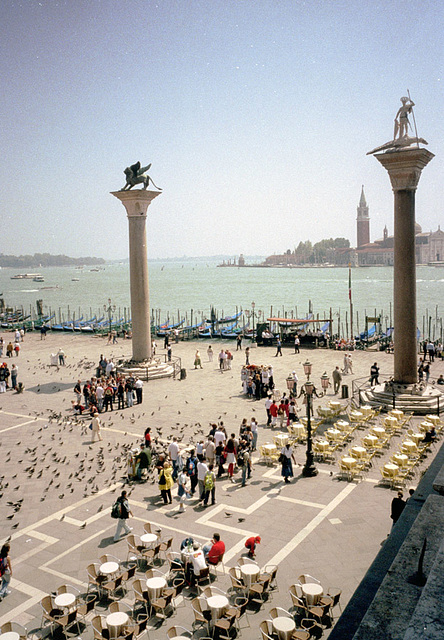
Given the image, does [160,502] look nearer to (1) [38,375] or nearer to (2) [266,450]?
(2) [266,450]

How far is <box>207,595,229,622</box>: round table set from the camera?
654cm

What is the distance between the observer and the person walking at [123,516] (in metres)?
8.98

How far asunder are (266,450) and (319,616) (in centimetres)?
639

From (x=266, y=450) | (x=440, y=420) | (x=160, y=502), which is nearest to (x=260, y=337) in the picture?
(x=440, y=420)

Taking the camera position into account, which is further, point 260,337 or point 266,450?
point 260,337

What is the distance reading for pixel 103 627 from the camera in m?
6.62

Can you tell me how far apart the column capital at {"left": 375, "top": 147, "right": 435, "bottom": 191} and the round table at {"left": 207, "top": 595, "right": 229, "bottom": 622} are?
13584 mm

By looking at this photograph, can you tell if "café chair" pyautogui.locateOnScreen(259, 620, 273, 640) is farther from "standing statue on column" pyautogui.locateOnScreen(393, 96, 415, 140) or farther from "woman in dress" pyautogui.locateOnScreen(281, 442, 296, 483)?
"standing statue on column" pyautogui.locateOnScreen(393, 96, 415, 140)

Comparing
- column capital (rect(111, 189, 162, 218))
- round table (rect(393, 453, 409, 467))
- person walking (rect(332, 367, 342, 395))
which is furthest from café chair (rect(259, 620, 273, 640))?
column capital (rect(111, 189, 162, 218))

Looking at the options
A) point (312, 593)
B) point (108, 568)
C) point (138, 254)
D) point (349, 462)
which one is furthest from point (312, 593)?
point (138, 254)

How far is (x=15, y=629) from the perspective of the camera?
6.71m

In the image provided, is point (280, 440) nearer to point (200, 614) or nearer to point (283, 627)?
point (200, 614)

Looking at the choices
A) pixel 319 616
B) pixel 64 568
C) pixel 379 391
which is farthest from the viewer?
pixel 379 391

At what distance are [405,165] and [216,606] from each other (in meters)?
14.0
